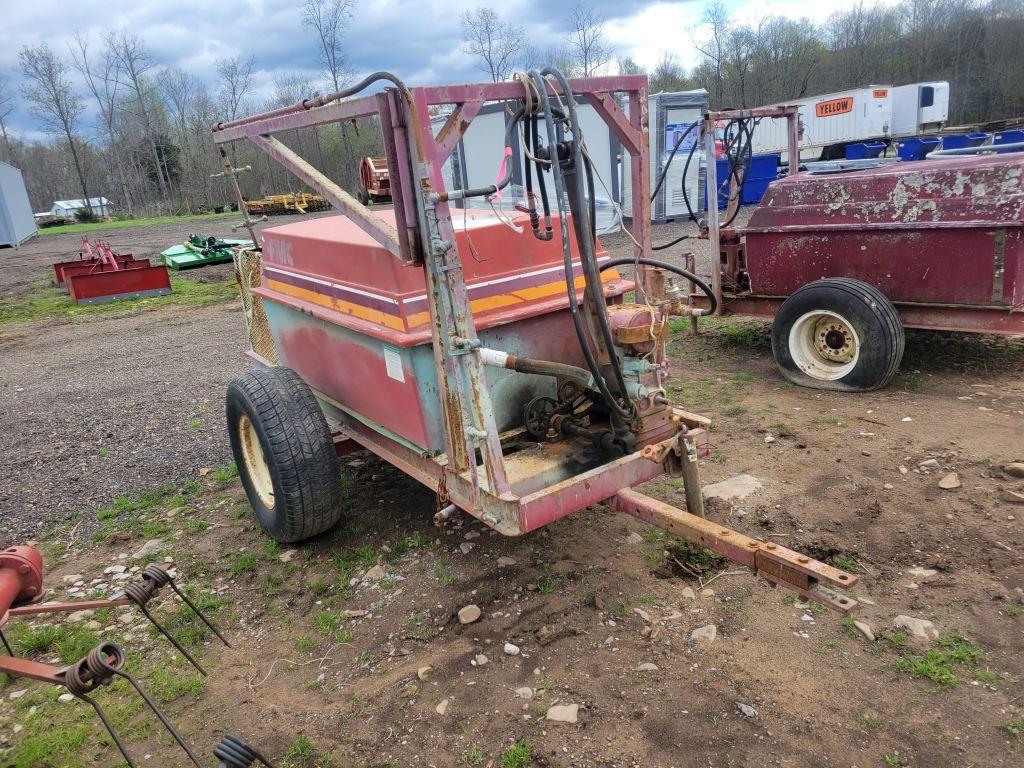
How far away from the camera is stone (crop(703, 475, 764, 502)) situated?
4067 mm

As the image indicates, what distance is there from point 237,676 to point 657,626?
1.79 metres

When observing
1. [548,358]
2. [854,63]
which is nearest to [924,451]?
[548,358]

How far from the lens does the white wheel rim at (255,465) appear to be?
409cm

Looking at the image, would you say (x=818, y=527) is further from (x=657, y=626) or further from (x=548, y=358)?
(x=548, y=358)

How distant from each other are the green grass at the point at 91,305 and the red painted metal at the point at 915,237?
32.7 ft

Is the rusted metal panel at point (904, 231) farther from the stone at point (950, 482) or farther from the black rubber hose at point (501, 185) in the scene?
the black rubber hose at point (501, 185)

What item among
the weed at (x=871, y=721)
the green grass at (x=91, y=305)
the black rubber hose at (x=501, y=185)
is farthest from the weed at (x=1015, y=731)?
the green grass at (x=91, y=305)

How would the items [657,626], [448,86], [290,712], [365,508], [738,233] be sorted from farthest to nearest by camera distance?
[738,233] < [365,508] < [657,626] < [290,712] < [448,86]

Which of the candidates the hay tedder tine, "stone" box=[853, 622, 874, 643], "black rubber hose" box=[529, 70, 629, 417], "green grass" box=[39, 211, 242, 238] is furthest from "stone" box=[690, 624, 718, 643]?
"green grass" box=[39, 211, 242, 238]

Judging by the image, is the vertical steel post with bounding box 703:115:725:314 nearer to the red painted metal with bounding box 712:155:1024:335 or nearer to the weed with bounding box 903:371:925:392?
the red painted metal with bounding box 712:155:1024:335

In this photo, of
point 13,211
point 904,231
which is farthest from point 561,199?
point 13,211

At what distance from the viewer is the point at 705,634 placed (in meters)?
2.96

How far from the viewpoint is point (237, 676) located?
10.0ft

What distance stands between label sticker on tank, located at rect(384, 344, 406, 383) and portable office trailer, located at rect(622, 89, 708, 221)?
1347cm
